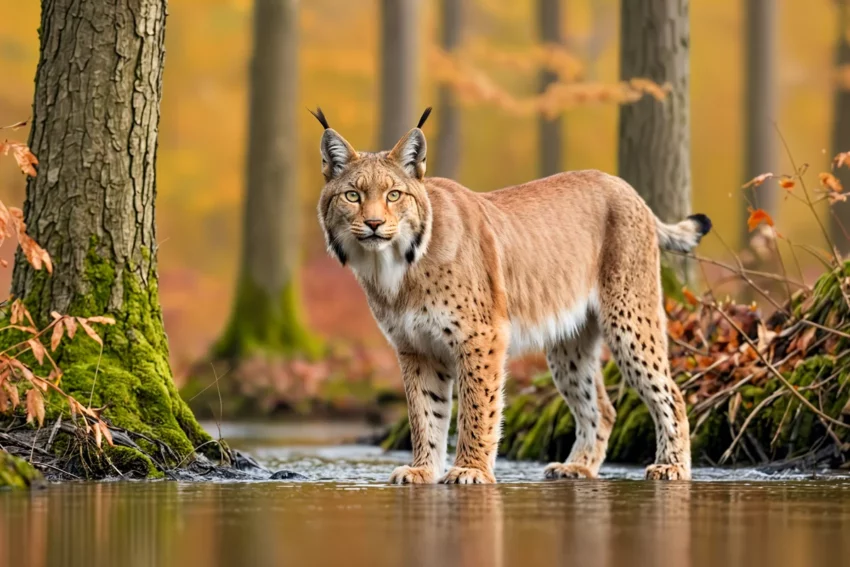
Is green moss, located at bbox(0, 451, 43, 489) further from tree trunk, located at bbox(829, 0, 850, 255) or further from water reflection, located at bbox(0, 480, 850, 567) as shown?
tree trunk, located at bbox(829, 0, 850, 255)

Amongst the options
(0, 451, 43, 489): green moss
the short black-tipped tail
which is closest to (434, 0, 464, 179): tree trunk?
the short black-tipped tail

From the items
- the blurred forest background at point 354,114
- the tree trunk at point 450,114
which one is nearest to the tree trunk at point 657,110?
the blurred forest background at point 354,114

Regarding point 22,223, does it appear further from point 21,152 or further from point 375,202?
point 375,202

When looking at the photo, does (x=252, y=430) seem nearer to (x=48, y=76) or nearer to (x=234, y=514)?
(x=48, y=76)

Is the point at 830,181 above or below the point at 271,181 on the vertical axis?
below

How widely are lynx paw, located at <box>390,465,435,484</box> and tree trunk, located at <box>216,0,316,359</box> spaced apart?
→ 40.1ft

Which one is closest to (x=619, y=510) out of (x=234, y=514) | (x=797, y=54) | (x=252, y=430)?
(x=234, y=514)

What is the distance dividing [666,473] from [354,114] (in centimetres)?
2623

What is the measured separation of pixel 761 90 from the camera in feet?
85.3

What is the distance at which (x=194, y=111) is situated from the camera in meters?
33.5

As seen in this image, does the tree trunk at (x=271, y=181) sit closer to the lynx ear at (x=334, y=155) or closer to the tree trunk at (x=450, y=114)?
the tree trunk at (x=450, y=114)

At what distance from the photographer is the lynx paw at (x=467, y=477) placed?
7883 mm

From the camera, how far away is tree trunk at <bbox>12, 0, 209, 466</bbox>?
8172 mm

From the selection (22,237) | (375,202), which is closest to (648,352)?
(375,202)
